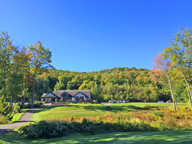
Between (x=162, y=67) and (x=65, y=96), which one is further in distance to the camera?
(x=65, y=96)

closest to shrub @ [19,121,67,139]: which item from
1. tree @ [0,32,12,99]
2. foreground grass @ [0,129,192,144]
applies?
foreground grass @ [0,129,192,144]

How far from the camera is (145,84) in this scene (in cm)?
8088

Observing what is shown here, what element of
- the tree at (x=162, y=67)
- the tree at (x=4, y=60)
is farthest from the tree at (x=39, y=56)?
the tree at (x=162, y=67)

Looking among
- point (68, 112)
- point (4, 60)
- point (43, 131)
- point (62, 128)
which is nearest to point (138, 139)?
point (62, 128)

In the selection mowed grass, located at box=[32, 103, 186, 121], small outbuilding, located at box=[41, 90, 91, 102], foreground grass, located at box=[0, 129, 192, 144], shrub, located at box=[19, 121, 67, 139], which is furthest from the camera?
small outbuilding, located at box=[41, 90, 91, 102]

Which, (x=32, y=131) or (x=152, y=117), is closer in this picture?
(x=32, y=131)

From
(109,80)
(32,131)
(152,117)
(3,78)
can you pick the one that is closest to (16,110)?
(3,78)

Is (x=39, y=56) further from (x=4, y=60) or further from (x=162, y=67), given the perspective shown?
(x=162, y=67)

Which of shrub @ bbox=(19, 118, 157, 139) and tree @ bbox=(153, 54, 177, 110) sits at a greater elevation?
tree @ bbox=(153, 54, 177, 110)

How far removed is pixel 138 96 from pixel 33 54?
169ft

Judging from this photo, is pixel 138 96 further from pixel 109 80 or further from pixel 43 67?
pixel 43 67

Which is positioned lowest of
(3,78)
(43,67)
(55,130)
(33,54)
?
(55,130)

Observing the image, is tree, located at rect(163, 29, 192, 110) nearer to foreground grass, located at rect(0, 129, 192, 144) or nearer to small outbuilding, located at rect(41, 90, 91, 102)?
foreground grass, located at rect(0, 129, 192, 144)

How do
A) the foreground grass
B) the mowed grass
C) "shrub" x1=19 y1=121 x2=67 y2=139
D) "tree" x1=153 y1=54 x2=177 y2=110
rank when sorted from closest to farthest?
the foreground grass → "shrub" x1=19 y1=121 x2=67 y2=139 → the mowed grass → "tree" x1=153 y1=54 x2=177 y2=110
